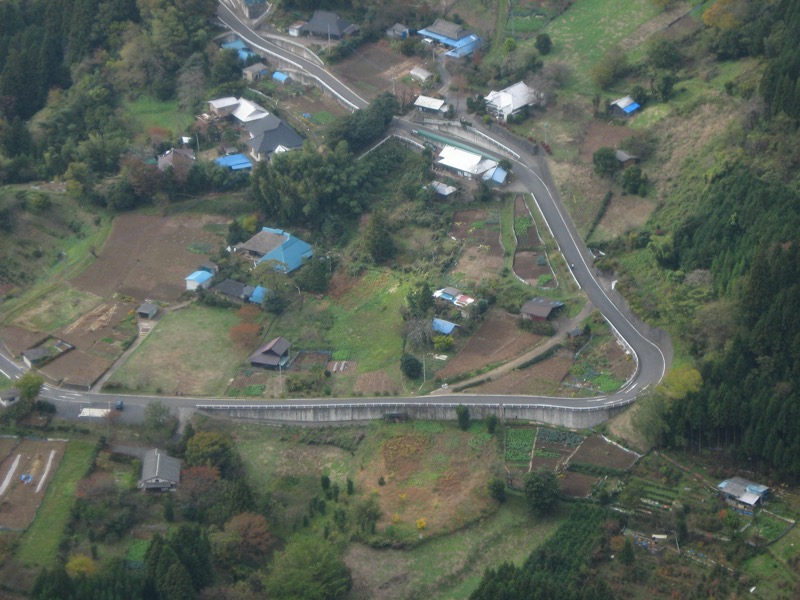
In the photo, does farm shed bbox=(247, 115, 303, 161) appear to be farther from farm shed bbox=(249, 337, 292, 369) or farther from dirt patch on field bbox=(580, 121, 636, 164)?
dirt patch on field bbox=(580, 121, 636, 164)

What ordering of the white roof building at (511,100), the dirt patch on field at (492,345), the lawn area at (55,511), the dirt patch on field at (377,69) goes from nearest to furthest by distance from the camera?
1. the lawn area at (55,511)
2. the dirt patch on field at (492,345)
3. the white roof building at (511,100)
4. the dirt patch on field at (377,69)

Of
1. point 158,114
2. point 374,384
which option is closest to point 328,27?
point 158,114

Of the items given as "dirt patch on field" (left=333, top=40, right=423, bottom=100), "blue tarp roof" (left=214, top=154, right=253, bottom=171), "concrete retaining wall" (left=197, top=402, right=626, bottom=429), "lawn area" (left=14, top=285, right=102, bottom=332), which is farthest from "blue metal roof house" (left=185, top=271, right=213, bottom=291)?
"dirt patch on field" (left=333, top=40, right=423, bottom=100)

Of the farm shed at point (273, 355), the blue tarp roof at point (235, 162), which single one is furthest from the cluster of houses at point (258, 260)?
the blue tarp roof at point (235, 162)

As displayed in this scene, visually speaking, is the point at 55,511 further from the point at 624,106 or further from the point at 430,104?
the point at 624,106

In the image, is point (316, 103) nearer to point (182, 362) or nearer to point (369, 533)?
point (182, 362)

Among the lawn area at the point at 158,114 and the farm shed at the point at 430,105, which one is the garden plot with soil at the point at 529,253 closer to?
the farm shed at the point at 430,105
